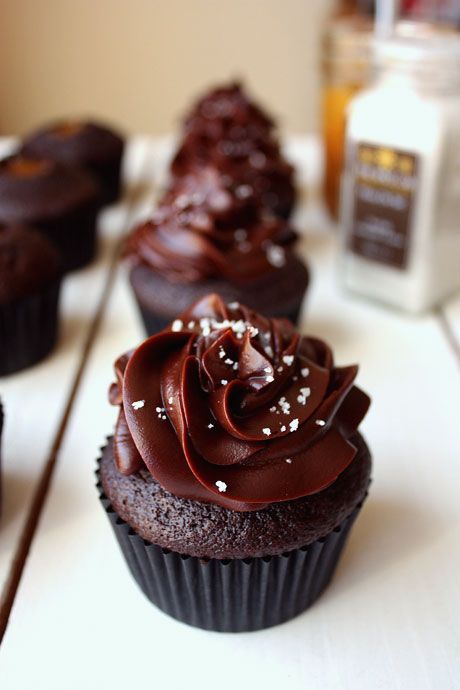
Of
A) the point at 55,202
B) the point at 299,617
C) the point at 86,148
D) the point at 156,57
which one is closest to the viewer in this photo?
the point at 299,617

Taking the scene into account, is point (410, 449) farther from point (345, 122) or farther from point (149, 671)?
point (345, 122)

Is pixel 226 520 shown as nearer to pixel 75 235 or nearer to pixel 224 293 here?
pixel 224 293

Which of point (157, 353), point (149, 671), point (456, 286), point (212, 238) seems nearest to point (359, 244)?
point (456, 286)

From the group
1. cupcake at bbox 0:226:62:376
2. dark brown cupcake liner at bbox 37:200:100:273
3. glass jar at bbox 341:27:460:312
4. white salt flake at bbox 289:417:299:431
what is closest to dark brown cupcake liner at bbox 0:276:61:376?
cupcake at bbox 0:226:62:376

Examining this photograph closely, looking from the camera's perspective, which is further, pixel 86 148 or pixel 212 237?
pixel 86 148

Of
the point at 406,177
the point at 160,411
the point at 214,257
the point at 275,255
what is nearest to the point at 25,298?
the point at 214,257

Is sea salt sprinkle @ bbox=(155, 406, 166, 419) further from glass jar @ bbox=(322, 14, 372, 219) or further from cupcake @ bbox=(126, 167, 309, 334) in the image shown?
glass jar @ bbox=(322, 14, 372, 219)
